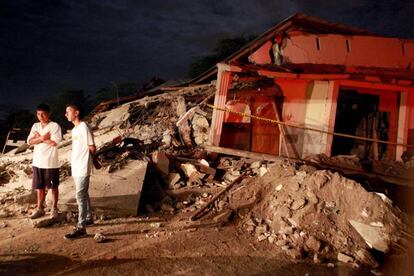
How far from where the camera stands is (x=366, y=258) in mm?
4523

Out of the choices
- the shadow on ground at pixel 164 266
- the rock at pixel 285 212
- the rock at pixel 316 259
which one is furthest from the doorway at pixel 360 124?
the shadow on ground at pixel 164 266

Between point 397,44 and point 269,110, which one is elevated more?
point 397,44

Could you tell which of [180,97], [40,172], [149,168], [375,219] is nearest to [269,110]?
[180,97]

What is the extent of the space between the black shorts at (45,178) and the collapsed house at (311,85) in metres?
4.16

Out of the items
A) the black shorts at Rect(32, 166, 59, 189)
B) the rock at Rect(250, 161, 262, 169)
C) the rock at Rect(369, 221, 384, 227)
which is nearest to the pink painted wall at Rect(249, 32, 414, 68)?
the rock at Rect(250, 161, 262, 169)

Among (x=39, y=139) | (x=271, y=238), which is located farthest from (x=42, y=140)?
(x=271, y=238)

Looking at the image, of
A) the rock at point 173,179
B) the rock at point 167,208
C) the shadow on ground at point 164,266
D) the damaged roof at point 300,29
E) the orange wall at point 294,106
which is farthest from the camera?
the orange wall at point 294,106

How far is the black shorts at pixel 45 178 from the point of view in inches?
218

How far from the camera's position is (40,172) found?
18.2 ft

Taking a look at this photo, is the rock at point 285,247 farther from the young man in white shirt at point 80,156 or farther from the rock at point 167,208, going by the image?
the young man in white shirt at point 80,156

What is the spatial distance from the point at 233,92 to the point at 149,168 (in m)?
3.61

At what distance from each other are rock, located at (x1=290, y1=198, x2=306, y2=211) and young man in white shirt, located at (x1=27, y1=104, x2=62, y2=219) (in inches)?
162

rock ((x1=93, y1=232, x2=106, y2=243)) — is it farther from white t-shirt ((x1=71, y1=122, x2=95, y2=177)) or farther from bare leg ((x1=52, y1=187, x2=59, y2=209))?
bare leg ((x1=52, y1=187, x2=59, y2=209))

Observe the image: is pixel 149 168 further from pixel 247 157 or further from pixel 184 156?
pixel 247 157
